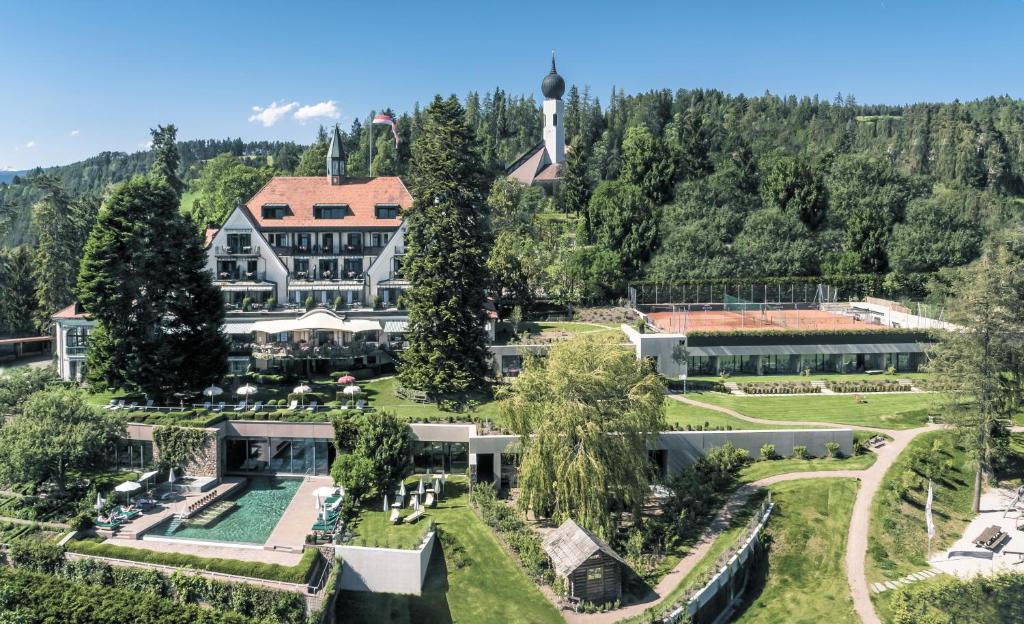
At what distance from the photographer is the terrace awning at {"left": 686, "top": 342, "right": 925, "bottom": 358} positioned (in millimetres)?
57500

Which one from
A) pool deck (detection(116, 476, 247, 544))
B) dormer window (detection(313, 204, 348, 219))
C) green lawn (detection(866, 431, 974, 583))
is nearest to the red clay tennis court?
green lawn (detection(866, 431, 974, 583))

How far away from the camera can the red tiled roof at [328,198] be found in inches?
2522

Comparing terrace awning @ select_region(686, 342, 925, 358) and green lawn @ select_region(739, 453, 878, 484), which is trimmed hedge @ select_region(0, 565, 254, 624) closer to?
green lawn @ select_region(739, 453, 878, 484)

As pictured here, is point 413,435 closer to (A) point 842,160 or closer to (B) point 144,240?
(B) point 144,240

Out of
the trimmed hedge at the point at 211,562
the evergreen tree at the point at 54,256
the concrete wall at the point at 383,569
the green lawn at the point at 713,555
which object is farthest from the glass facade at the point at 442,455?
the evergreen tree at the point at 54,256

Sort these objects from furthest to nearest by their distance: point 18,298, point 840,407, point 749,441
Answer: point 18,298 → point 840,407 → point 749,441

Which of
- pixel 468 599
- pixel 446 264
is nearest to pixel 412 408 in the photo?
pixel 446 264

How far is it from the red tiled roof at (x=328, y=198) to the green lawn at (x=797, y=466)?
36.2m

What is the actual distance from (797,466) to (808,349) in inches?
791

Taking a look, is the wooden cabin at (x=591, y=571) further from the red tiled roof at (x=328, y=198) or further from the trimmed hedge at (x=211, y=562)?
the red tiled roof at (x=328, y=198)

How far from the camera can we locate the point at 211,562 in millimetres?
31125

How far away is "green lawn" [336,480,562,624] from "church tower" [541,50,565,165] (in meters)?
103

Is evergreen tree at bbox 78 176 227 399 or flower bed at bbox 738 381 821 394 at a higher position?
evergreen tree at bbox 78 176 227 399

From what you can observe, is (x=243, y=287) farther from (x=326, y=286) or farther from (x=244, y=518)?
(x=244, y=518)
